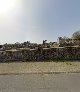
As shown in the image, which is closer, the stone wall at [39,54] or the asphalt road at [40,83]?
the asphalt road at [40,83]

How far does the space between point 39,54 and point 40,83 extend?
8.74 metres

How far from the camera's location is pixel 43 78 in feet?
44.7

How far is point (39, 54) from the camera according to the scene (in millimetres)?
21203

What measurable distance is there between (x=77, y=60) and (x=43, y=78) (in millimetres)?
7206

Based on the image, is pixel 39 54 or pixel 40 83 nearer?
pixel 40 83

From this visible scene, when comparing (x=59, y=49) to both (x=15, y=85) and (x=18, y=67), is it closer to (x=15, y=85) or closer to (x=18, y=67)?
(x=18, y=67)

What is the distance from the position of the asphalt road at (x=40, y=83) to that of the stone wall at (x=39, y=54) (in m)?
6.35

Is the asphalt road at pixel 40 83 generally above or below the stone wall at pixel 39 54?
below

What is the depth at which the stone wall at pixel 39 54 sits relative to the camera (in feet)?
68.4

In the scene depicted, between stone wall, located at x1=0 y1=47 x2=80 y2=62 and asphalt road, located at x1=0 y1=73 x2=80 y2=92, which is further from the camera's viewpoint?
stone wall, located at x1=0 y1=47 x2=80 y2=62

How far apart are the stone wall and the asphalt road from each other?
6.35 m

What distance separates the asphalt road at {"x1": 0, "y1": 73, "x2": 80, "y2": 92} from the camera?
448 inches

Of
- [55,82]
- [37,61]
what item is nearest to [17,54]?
[37,61]

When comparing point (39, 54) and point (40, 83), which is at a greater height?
point (39, 54)
